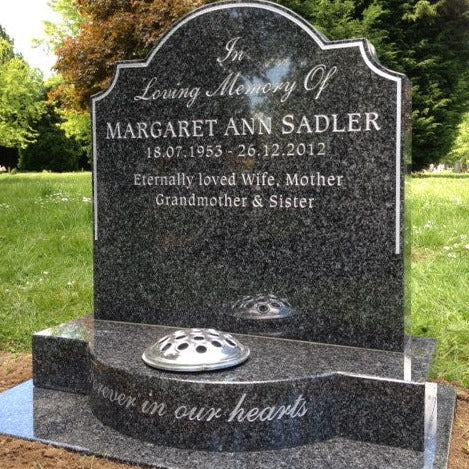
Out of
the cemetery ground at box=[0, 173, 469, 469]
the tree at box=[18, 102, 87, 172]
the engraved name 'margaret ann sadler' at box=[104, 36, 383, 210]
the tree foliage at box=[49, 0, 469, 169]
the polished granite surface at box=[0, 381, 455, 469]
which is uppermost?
the tree foliage at box=[49, 0, 469, 169]

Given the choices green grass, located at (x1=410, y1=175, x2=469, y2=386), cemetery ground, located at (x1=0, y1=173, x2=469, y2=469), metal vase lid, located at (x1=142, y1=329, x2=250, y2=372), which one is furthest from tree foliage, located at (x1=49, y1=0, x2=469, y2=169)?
metal vase lid, located at (x1=142, y1=329, x2=250, y2=372)

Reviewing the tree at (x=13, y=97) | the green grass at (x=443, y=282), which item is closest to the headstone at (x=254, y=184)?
the green grass at (x=443, y=282)

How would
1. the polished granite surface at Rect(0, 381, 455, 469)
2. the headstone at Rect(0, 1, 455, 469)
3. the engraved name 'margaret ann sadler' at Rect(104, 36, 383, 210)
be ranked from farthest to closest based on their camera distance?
1. the engraved name 'margaret ann sadler' at Rect(104, 36, 383, 210)
2. the headstone at Rect(0, 1, 455, 469)
3. the polished granite surface at Rect(0, 381, 455, 469)

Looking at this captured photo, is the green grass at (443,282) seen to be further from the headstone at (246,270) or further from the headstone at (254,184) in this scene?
the headstone at (254,184)

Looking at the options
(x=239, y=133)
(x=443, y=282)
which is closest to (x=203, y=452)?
(x=239, y=133)

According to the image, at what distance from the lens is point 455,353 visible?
435 centimetres

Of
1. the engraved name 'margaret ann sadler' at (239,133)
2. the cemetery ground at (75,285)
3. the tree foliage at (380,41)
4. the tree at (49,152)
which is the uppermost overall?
the tree foliage at (380,41)

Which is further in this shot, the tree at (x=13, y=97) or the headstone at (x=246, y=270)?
the tree at (x=13, y=97)

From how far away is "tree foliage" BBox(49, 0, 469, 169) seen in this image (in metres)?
16.6

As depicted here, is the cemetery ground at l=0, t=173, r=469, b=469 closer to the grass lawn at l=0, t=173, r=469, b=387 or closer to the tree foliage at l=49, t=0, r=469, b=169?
the grass lawn at l=0, t=173, r=469, b=387

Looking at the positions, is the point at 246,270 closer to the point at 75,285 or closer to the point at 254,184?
the point at 254,184

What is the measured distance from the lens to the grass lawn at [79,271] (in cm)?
475

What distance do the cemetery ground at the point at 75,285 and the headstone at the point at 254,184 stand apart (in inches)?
17.1

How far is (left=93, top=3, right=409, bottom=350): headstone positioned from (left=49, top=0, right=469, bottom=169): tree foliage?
499 inches
